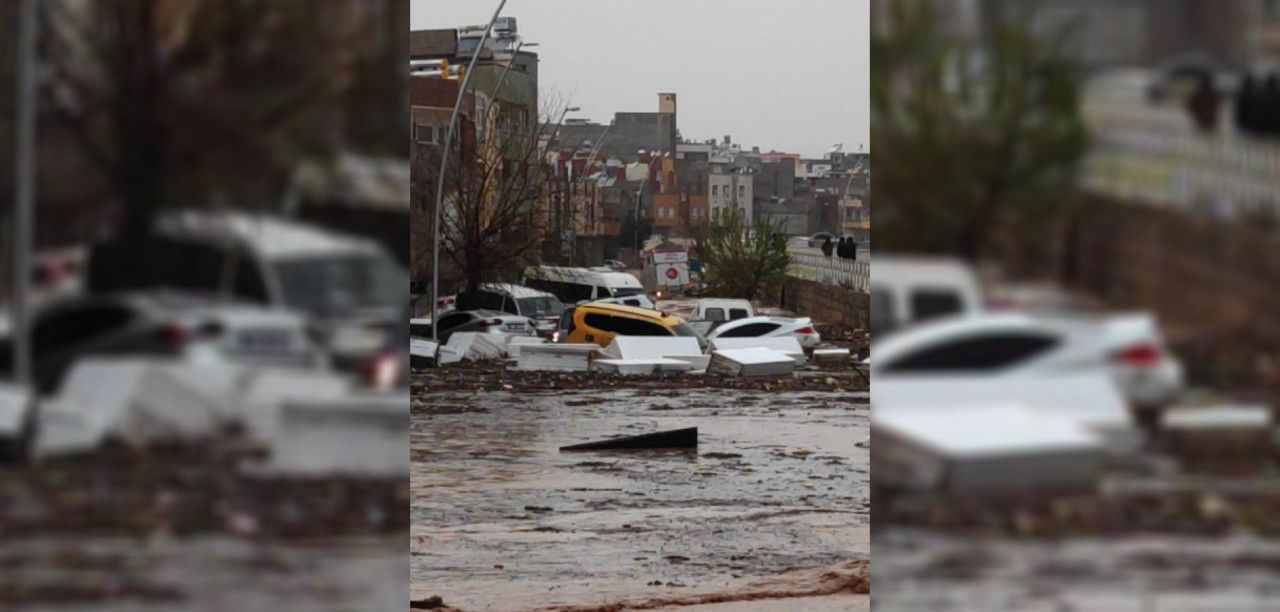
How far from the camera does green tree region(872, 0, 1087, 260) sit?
1.34 m

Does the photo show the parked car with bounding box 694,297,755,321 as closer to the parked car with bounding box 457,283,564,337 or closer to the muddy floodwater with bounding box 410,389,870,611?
the muddy floodwater with bounding box 410,389,870,611

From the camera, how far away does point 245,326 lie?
1.36 metres

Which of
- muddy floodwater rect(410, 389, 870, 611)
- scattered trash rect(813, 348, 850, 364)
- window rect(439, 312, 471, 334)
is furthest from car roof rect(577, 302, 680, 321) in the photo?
scattered trash rect(813, 348, 850, 364)

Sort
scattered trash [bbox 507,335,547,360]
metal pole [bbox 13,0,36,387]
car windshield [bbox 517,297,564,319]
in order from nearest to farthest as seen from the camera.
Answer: metal pole [bbox 13,0,36,387] → car windshield [bbox 517,297,564,319] → scattered trash [bbox 507,335,547,360]

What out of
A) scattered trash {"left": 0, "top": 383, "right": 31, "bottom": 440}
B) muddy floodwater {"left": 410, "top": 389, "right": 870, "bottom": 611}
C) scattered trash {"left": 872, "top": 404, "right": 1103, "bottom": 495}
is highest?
scattered trash {"left": 0, "top": 383, "right": 31, "bottom": 440}

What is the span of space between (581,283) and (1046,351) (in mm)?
14726

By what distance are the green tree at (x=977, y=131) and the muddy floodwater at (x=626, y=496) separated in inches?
263

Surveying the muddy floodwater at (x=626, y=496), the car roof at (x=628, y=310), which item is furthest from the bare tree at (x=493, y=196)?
the muddy floodwater at (x=626, y=496)

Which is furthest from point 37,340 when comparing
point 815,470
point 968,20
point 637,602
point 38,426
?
point 815,470

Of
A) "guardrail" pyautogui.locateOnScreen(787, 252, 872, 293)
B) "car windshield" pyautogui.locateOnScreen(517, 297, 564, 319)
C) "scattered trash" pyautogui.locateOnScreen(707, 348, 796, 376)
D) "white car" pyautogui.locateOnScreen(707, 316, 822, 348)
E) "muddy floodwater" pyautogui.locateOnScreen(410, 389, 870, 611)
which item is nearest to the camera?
"muddy floodwater" pyautogui.locateOnScreen(410, 389, 870, 611)

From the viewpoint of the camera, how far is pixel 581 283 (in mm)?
16047

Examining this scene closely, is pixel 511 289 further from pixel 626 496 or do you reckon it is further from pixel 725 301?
pixel 626 496

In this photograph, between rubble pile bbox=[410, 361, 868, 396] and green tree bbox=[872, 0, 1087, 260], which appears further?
rubble pile bbox=[410, 361, 868, 396]

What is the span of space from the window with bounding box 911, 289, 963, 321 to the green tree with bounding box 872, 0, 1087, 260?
0.03 m
